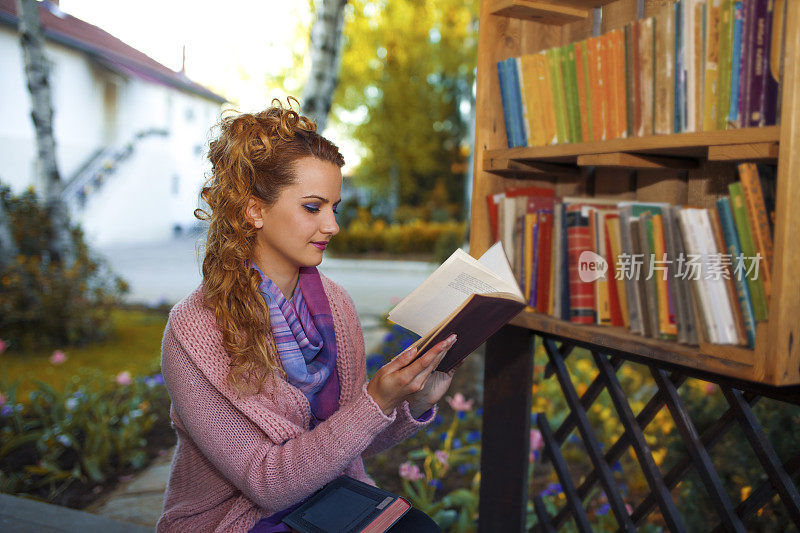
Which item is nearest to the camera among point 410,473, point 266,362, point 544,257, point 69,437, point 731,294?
point 731,294

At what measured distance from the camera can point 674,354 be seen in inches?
50.9

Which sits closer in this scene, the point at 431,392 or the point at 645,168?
the point at 431,392

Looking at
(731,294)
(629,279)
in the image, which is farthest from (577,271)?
(731,294)

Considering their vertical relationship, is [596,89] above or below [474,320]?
above

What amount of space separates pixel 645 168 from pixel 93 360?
4154mm

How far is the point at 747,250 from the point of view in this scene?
3.83 feet

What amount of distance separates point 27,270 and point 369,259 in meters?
9.40

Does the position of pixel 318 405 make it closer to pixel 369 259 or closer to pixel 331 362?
pixel 331 362

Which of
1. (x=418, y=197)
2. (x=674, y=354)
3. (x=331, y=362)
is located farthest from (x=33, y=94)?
(x=418, y=197)

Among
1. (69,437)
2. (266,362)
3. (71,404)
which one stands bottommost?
(69,437)

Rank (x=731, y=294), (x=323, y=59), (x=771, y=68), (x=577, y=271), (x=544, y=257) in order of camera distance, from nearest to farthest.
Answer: (x=771, y=68) < (x=731, y=294) < (x=577, y=271) < (x=544, y=257) < (x=323, y=59)

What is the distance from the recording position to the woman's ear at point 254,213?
1.37 m

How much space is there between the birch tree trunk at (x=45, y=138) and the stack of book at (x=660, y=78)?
4166mm

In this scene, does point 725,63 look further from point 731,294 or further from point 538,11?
point 538,11
